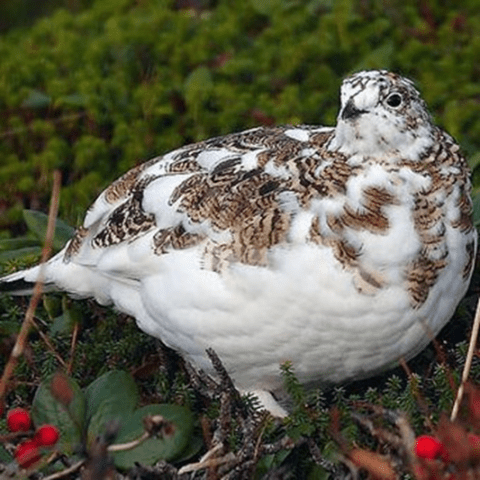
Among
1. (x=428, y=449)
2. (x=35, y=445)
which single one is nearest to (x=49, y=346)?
(x=35, y=445)

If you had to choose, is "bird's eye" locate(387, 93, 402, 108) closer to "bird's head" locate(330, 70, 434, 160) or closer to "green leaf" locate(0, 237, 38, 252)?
"bird's head" locate(330, 70, 434, 160)

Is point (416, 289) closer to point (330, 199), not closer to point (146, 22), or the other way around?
point (330, 199)

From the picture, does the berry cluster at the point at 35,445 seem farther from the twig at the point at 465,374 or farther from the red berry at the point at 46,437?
the twig at the point at 465,374

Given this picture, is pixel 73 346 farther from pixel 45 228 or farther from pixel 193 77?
pixel 193 77

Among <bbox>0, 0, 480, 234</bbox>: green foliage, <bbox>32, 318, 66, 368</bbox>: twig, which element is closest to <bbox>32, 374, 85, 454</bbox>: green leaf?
<bbox>32, 318, 66, 368</bbox>: twig

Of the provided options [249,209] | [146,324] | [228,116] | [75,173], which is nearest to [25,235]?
[75,173]

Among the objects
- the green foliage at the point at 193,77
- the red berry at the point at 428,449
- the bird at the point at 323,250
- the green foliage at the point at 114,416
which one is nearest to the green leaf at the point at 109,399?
the green foliage at the point at 114,416

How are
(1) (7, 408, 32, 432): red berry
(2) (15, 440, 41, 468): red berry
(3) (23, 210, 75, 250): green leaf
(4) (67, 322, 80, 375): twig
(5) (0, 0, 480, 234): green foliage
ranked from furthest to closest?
1. (5) (0, 0, 480, 234): green foliage
2. (3) (23, 210, 75, 250): green leaf
3. (4) (67, 322, 80, 375): twig
4. (1) (7, 408, 32, 432): red berry
5. (2) (15, 440, 41, 468): red berry
